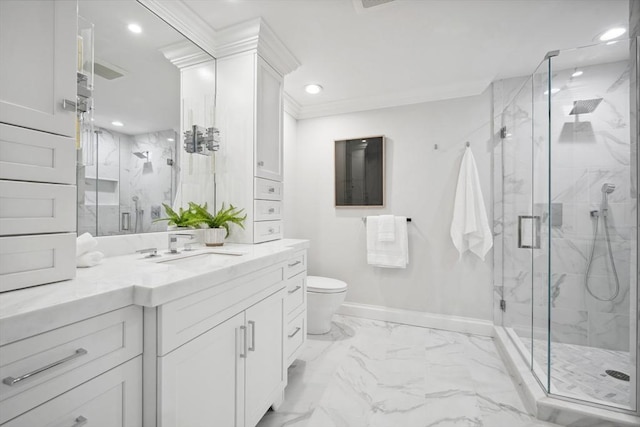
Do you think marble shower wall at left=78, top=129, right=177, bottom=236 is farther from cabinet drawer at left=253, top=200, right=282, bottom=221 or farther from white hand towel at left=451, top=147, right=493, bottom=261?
white hand towel at left=451, top=147, right=493, bottom=261

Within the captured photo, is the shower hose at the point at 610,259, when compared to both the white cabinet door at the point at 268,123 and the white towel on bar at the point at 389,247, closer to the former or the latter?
the white towel on bar at the point at 389,247

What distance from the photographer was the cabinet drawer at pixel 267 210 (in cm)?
182

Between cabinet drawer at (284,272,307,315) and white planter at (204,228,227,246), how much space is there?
1.64 ft

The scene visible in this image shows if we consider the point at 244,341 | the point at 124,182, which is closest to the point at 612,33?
the point at 244,341

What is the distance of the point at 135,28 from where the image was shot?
4.77 ft

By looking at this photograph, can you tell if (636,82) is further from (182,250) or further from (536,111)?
(182,250)

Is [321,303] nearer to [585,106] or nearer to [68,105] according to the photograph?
[68,105]

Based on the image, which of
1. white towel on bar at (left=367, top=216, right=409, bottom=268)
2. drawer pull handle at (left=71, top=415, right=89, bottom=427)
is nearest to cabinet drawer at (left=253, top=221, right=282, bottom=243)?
white towel on bar at (left=367, top=216, right=409, bottom=268)

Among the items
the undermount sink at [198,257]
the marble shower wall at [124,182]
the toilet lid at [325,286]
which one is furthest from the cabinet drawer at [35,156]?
the toilet lid at [325,286]

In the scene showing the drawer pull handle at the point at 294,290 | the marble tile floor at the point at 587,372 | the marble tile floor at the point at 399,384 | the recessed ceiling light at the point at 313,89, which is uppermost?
the recessed ceiling light at the point at 313,89

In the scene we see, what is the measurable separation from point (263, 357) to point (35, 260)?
0.93 m

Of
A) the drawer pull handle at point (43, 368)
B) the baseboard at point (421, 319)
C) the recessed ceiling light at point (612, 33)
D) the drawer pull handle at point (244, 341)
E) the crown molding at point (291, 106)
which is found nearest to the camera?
the drawer pull handle at point (43, 368)

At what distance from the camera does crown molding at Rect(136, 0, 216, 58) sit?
4.93 ft

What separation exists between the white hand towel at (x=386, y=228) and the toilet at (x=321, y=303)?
602 mm
